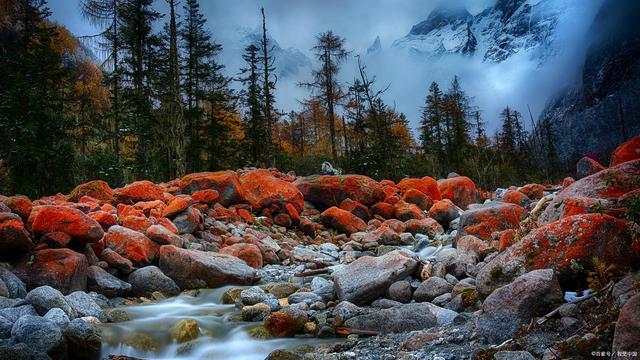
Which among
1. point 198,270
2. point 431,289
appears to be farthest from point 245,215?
point 431,289

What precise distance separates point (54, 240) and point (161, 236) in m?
2.29

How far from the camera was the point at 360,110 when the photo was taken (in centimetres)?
3234

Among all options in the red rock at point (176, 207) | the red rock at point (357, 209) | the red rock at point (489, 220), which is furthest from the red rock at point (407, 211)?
the red rock at point (176, 207)

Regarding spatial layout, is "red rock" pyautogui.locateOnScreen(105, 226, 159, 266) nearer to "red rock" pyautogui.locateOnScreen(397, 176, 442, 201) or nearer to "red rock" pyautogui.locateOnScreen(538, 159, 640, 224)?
"red rock" pyautogui.locateOnScreen(538, 159, 640, 224)

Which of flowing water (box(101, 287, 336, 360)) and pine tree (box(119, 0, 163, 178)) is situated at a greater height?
pine tree (box(119, 0, 163, 178))

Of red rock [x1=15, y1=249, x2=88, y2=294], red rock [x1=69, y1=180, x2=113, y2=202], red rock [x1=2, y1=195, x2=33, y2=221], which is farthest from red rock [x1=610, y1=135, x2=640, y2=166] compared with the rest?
red rock [x1=69, y1=180, x2=113, y2=202]

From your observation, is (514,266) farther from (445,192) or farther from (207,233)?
(445,192)

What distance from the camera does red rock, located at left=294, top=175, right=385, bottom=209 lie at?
17.0 metres

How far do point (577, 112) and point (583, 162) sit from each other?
37.5 meters

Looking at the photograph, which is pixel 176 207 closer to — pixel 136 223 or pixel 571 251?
pixel 136 223

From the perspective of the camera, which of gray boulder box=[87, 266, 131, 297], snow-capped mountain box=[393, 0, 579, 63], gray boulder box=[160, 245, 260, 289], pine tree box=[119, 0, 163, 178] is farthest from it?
snow-capped mountain box=[393, 0, 579, 63]

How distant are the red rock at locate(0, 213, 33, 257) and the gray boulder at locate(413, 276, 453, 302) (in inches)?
261

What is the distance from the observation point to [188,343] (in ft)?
19.9

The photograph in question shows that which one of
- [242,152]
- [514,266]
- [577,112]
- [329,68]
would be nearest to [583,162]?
[514,266]
